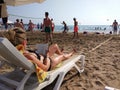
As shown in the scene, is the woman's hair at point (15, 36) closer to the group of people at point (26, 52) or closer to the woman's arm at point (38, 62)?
the group of people at point (26, 52)

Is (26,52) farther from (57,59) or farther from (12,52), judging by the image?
→ (57,59)

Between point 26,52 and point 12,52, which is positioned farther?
point 26,52

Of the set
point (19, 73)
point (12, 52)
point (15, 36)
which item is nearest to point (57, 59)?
point (19, 73)

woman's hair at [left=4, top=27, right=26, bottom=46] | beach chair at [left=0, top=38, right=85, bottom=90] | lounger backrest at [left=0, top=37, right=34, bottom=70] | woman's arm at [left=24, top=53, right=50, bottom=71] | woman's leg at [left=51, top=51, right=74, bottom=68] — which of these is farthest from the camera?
woman's leg at [left=51, top=51, right=74, bottom=68]

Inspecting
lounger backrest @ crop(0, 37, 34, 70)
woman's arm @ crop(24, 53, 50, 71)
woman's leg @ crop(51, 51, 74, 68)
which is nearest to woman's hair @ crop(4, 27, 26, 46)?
woman's arm @ crop(24, 53, 50, 71)

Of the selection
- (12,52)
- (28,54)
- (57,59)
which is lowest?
A: (57,59)

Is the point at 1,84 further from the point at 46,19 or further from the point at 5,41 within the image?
the point at 46,19

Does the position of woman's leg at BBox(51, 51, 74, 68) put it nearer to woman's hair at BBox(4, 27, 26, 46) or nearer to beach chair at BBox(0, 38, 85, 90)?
beach chair at BBox(0, 38, 85, 90)

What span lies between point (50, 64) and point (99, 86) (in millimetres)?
1094

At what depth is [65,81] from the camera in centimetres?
525

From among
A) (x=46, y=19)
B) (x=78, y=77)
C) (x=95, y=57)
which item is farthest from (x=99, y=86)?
(x=46, y=19)

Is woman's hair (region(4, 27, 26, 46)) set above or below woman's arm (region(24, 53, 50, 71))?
above

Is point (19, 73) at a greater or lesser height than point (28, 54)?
lesser

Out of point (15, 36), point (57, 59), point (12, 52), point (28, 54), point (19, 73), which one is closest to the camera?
point (12, 52)
